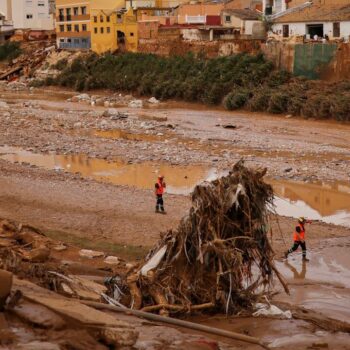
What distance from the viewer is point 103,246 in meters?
14.9

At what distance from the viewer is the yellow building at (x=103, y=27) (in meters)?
60.3

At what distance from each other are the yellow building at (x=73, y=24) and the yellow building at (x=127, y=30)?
183 inches

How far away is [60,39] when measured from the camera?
224 feet

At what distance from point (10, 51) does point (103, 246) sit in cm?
6016

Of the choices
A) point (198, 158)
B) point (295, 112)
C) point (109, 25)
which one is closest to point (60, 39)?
point (109, 25)

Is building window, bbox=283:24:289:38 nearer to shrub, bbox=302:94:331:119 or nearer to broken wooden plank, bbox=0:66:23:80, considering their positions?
shrub, bbox=302:94:331:119

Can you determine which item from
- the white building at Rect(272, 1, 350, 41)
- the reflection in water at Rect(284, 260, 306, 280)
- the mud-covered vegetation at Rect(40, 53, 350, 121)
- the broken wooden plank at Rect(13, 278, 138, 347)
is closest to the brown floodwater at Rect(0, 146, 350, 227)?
the reflection in water at Rect(284, 260, 306, 280)

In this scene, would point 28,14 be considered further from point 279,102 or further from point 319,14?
point 279,102

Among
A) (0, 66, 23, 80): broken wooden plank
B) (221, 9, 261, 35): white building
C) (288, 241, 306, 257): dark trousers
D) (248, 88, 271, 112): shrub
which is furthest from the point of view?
(0, 66, 23, 80): broken wooden plank

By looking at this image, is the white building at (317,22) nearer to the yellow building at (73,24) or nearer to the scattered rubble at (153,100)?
the scattered rubble at (153,100)

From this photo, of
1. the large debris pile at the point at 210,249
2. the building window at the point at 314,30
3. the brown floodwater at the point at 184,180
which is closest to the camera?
the large debris pile at the point at 210,249

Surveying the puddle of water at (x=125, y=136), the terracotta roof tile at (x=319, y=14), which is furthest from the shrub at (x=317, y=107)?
the puddle of water at (x=125, y=136)

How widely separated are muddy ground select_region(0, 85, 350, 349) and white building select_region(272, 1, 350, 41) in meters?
7.66

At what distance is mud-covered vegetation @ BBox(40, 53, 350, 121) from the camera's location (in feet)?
130
